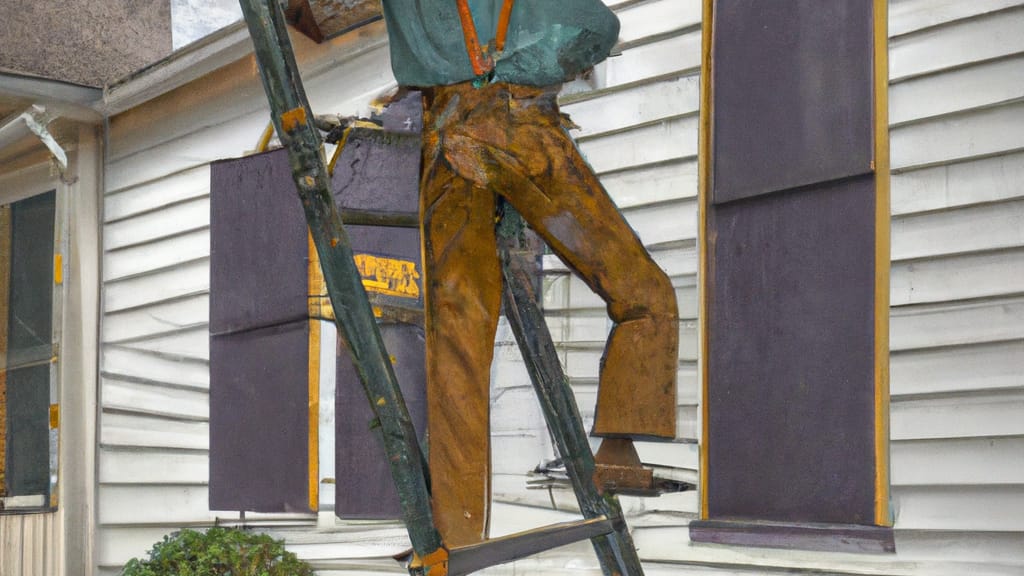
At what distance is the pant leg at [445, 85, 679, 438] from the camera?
7.82 ft

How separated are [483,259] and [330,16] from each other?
3306 millimetres

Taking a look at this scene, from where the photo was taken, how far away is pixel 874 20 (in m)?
3.45

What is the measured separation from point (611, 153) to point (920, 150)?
1190mm

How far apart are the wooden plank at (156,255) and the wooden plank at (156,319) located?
198mm

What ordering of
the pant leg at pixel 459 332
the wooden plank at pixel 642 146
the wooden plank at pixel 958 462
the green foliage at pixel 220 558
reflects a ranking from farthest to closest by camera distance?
the green foliage at pixel 220 558
the wooden plank at pixel 642 146
the wooden plank at pixel 958 462
the pant leg at pixel 459 332

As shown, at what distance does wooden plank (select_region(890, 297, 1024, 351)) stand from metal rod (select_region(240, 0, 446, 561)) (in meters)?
1.69

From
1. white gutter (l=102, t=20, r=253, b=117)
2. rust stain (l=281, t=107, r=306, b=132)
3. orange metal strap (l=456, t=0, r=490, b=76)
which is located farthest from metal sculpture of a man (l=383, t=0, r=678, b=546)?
white gutter (l=102, t=20, r=253, b=117)

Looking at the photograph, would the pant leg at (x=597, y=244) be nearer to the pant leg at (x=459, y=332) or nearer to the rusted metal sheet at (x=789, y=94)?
the pant leg at (x=459, y=332)

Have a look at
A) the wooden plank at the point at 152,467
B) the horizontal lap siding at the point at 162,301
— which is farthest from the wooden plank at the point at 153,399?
the wooden plank at the point at 152,467

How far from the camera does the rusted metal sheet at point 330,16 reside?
5.38 m

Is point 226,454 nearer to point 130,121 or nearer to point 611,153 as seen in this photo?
point 130,121

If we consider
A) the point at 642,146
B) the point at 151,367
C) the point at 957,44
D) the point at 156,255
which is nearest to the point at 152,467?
the point at 151,367

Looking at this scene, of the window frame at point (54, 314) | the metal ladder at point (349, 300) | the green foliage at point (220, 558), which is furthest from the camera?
the window frame at point (54, 314)

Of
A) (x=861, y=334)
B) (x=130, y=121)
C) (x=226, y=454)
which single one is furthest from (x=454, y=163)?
(x=130, y=121)
